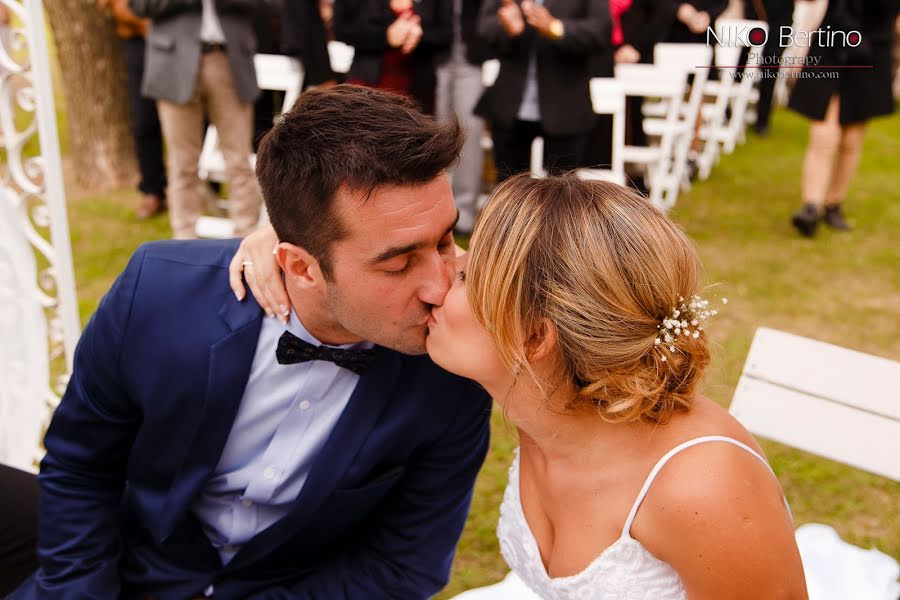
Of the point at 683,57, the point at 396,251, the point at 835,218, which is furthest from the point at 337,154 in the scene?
the point at 835,218

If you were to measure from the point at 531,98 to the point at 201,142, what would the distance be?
2375mm

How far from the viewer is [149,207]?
22.8ft

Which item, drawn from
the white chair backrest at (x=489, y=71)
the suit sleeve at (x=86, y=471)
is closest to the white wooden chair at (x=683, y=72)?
the white chair backrest at (x=489, y=71)

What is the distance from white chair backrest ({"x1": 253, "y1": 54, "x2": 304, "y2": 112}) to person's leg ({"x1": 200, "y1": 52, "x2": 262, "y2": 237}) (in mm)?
282

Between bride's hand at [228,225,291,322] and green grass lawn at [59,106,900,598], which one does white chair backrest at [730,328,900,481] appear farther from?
bride's hand at [228,225,291,322]

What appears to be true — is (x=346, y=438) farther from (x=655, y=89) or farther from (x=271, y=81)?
(x=655, y=89)

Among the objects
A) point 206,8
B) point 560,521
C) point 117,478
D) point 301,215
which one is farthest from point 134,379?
point 206,8

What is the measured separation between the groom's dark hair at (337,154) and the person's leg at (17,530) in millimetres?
1276

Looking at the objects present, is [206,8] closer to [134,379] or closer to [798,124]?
[134,379]

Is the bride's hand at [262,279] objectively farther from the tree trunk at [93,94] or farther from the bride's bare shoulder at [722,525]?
the tree trunk at [93,94]

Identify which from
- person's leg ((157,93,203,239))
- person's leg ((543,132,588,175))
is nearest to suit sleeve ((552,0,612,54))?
person's leg ((543,132,588,175))

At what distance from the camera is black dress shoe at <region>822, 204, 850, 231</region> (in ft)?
23.1

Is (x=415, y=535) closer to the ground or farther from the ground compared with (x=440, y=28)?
closer to the ground

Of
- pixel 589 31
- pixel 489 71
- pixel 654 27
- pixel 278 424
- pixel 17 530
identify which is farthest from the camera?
pixel 654 27
